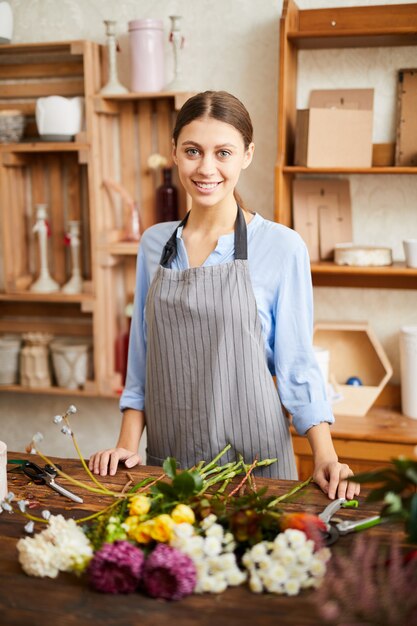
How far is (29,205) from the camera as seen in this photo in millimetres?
3729

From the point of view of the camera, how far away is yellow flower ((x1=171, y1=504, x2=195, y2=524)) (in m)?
1.24

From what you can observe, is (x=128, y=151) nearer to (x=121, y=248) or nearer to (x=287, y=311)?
(x=121, y=248)

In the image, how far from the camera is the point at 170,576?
1.12 m

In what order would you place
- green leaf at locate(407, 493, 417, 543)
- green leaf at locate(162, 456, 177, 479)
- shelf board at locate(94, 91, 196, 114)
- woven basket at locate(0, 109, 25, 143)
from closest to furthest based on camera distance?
1. green leaf at locate(407, 493, 417, 543)
2. green leaf at locate(162, 456, 177, 479)
3. shelf board at locate(94, 91, 196, 114)
4. woven basket at locate(0, 109, 25, 143)

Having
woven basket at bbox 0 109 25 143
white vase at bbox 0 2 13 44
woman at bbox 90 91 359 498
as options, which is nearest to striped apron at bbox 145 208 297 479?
woman at bbox 90 91 359 498

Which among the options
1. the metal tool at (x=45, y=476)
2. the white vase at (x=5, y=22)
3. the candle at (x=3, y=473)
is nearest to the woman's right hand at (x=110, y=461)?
the metal tool at (x=45, y=476)

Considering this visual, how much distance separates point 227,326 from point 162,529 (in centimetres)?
75

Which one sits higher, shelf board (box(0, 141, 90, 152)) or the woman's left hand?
shelf board (box(0, 141, 90, 152))

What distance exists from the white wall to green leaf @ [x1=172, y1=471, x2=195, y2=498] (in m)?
2.14

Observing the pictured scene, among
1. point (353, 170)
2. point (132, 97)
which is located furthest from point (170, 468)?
point (132, 97)

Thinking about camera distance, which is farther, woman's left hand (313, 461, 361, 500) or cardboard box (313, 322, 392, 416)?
cardboard box (313, 322, 392, 416)

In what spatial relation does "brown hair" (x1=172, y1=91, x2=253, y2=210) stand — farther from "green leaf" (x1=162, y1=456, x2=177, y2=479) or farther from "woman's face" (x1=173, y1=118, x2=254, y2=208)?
"green leaf" (x1=162, y1=456, x2=177, y2=479)

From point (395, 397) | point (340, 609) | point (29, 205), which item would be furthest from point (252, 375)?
point (29, 205)

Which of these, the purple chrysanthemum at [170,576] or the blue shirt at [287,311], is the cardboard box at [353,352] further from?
the purple chrysanthemum at [170,576]
